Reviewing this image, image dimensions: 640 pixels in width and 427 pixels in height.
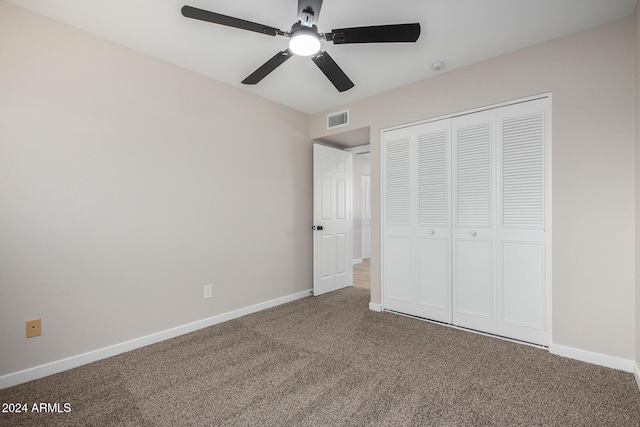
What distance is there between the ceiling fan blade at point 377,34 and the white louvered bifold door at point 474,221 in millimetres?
1349

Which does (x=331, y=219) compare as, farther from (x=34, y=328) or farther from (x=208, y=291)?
(x=34, y=328)

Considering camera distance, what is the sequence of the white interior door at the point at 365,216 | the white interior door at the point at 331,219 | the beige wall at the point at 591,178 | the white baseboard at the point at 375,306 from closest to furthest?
the beige wall at the point at 591,178 < the white baseboard at the point at 375,306 < the white interior door at the point at 331,219 < the white interior door at the point at 365,216

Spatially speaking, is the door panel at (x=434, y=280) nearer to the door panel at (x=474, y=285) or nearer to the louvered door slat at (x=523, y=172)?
the door panel at (x=474, y=285)

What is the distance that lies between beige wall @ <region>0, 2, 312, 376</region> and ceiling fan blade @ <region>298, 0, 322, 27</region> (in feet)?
5.35

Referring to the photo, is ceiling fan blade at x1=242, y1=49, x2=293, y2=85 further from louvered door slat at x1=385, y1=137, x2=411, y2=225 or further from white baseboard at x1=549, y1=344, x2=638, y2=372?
white baseboard at x1=549, y1=344, x2=638, y2=372

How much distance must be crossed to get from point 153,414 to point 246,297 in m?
1.71

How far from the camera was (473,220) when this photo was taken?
2.81m

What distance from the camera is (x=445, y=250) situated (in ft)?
9.79

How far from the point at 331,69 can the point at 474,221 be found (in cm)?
187

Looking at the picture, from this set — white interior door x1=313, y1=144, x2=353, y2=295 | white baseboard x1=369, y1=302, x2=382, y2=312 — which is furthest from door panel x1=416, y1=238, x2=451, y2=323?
white interior door x1=313, y1=144, x2=353, y2=295

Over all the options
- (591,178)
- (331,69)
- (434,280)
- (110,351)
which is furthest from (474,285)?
(110,351)

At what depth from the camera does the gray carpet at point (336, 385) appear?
1627 mm

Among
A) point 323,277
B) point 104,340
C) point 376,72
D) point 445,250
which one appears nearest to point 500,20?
point 376,72

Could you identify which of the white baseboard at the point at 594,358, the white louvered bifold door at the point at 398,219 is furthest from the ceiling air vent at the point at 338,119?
the white baseboard at the point at 594,358
